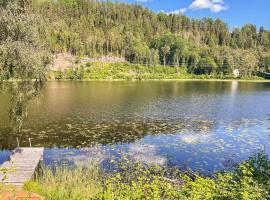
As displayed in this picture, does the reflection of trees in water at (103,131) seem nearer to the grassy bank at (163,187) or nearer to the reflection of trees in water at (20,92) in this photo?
the reflection of trees in water at (20,92)

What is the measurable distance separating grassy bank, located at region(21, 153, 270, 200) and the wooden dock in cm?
123

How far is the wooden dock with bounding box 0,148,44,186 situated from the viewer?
834 inches

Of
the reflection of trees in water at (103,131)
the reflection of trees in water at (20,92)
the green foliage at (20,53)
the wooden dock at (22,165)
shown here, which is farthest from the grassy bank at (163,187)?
the reflection of trees in water at (103,131)

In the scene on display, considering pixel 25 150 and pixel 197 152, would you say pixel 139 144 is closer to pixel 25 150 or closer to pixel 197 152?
pixel 197 152

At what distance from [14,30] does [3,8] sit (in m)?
2.11

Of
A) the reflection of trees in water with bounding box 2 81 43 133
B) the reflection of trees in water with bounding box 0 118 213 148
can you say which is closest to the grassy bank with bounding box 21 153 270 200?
the reflection of trees in water with bounding box 2 81 43 133

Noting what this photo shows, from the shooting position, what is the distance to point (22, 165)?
24656mm

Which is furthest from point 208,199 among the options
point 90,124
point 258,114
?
point 258,114

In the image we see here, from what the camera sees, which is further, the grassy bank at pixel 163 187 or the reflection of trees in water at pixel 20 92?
the reflection of trees in water at pixel 20 92

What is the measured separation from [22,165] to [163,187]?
13.7 metres

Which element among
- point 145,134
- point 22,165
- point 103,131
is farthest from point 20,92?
point 145,134

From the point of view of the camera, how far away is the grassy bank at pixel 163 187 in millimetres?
14221

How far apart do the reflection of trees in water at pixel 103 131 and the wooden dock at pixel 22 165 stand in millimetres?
7137

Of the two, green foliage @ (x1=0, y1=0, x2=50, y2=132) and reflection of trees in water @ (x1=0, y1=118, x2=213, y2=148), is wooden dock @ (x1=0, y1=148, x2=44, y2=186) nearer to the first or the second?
green foliage @ (x1=0, y1=0, x2=50, y2=132)
